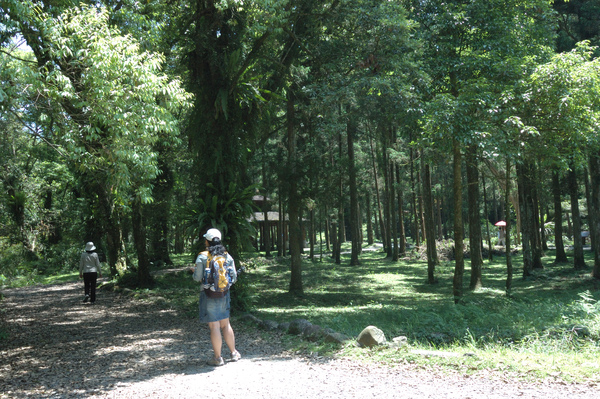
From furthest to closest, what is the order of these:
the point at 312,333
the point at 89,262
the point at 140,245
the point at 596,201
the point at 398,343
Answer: the point at 596,201 < the point at 140,245 < the point at 89,262 < the point at 312,333 < the point at 398,343

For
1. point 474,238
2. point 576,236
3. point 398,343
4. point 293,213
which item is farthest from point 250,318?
point 576,236

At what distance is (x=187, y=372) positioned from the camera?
19.1 feet

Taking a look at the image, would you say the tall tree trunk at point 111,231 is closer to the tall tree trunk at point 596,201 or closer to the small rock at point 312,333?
the small rock at point 312,333

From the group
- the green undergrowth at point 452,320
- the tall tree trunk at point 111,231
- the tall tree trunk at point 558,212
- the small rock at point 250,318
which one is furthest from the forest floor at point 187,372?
the tall tree trunk at point 558,212

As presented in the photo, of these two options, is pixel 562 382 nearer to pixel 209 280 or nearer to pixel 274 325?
pixel 209 280

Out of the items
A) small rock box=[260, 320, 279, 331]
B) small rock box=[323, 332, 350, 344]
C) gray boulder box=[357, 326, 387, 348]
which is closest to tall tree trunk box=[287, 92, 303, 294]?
small rock box=[260, 320, 279, 331]

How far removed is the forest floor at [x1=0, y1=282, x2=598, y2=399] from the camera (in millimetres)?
4738

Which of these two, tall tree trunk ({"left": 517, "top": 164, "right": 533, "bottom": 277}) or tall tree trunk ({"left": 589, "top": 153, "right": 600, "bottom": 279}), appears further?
tall tree trunk ({"left": 517, "top": 164, "right": 533, "bottom": 277})

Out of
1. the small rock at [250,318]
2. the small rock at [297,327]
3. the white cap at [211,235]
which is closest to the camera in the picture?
the white cap at [211,235]

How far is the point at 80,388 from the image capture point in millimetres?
5363

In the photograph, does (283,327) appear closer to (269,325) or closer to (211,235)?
(269,325)

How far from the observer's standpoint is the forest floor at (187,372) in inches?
187

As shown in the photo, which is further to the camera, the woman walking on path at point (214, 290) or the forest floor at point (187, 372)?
the woman walking on path at point (214, 290)

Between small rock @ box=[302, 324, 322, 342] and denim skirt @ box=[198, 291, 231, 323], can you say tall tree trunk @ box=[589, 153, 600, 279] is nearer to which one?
small rock @ box=[302, 324, 322, 342]
